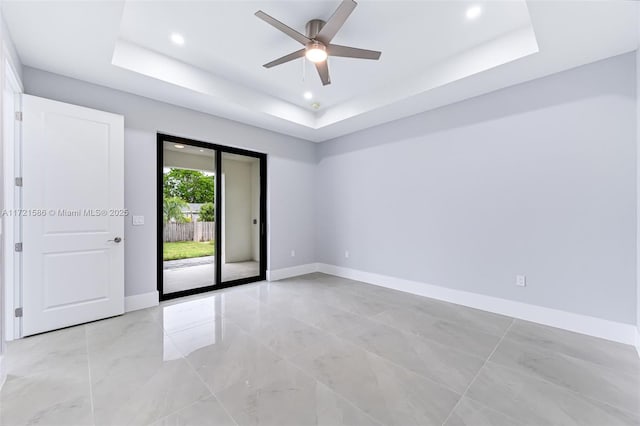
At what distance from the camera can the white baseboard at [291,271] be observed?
16.8 ft

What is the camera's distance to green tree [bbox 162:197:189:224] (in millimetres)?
4094

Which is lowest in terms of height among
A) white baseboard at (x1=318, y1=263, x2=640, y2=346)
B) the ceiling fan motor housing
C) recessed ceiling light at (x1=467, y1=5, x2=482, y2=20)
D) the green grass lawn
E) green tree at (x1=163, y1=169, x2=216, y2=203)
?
white baseboard at (x1=318, y1=263, x2=640, y2=346)

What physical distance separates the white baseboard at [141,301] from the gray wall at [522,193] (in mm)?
3375

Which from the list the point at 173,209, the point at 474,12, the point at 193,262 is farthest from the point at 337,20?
the point at 193,262

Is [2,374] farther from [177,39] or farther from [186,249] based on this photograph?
[177,39]

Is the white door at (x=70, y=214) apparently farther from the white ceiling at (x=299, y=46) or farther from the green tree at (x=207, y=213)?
the green tree at (x=207, y=213)

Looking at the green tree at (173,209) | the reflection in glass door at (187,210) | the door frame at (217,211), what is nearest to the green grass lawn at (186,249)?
the reflection in glass door at (187,210)

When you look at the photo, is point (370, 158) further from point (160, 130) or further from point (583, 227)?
point (160, 130)

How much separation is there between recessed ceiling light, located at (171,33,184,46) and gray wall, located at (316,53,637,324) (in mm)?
3156

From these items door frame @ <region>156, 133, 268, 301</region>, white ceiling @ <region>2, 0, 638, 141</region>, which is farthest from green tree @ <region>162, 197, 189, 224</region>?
white ceiling @ <region>2, 0, 638, 141</region>

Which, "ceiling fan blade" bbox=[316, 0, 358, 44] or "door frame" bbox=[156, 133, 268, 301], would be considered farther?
"door frame" bbox=[156, 133, 268, 301]

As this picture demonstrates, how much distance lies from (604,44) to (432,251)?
285cm

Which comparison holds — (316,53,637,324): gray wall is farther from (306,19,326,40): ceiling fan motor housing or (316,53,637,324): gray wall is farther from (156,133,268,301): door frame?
(306,19,326,40): ceiling fan motor housing

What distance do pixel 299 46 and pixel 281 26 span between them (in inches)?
33.4
